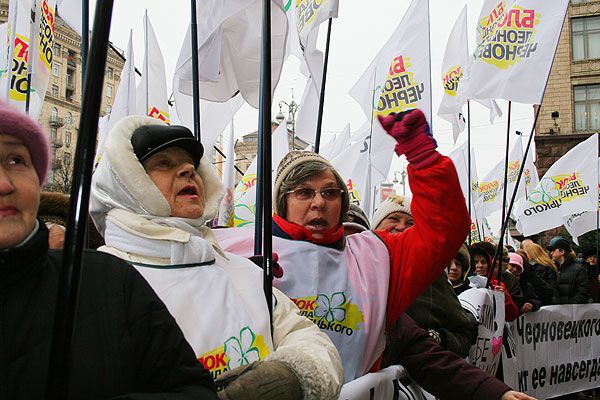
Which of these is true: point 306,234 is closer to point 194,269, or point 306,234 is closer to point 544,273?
point 194,269

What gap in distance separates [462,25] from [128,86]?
15.2ft

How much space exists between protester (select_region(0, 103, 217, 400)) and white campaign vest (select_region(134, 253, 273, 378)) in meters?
0.34

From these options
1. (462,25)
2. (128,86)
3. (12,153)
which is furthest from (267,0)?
(462,25)

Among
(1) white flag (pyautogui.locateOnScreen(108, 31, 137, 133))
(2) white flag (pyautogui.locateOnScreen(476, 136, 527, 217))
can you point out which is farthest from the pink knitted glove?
(2) white flag (pyautogui.locateOnScreen(476, 136, 527, 217))

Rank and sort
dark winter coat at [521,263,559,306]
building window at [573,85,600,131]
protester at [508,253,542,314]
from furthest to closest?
building window at [573,85,600,131], dark winter coat at [521,263,559,306], protester at [508,253,542,314]

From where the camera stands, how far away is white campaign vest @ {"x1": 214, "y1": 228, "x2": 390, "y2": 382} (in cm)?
260

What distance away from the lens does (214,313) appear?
1824 mm

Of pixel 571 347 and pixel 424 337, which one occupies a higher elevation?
pixel 424 337

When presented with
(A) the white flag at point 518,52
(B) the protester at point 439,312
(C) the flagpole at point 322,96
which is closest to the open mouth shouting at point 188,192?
(B) the protester at point 439,312

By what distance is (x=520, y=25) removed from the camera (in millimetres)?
5613

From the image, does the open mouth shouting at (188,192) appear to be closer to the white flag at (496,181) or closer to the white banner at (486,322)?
the white banner at (486,322)

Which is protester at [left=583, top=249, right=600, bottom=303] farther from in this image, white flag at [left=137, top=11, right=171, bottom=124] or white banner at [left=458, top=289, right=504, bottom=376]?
white flag at [left=137, top=11, right=171, bottom=124]

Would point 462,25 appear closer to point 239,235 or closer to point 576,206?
point 576,206

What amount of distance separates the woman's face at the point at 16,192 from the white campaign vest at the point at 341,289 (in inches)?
51.9
